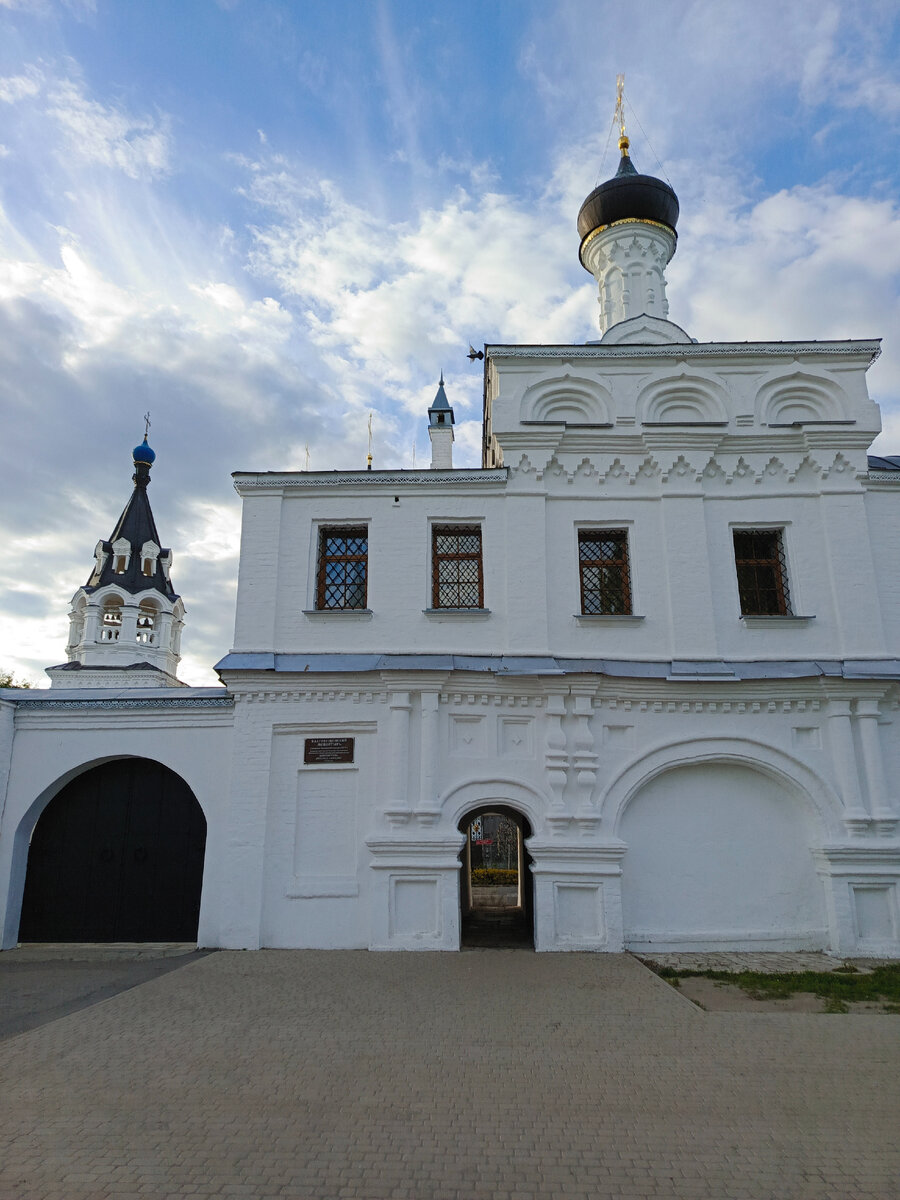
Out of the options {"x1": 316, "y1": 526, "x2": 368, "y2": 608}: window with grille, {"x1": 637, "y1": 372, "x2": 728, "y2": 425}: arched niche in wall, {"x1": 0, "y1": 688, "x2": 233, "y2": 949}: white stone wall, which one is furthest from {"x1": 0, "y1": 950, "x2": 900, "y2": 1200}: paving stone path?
{"x1": 637, "y1": 372, "x2": 728, "y2": 425}: arched niche in wall

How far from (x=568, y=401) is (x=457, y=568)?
2.99m

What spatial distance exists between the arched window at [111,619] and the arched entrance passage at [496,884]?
14.9m

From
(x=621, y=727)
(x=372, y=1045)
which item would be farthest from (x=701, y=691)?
(x=372, y=1045)

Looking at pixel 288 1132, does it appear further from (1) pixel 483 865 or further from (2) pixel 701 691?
(1) pixel 483 865

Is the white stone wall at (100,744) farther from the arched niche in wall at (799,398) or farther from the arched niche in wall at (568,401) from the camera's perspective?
the arched niche in wall at (799,398)

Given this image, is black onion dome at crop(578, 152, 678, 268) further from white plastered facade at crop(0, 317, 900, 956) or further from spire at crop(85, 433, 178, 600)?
spire at crop(85, 433, 178, 600)

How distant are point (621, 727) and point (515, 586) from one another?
2.28 meters

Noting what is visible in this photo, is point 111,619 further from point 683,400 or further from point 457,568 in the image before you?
point 683,400

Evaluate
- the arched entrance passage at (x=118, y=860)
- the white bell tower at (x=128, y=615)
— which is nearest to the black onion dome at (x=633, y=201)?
the arched entrance passage at (x=118, y=860)

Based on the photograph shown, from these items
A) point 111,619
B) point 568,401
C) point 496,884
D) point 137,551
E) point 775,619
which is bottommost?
point 496,884

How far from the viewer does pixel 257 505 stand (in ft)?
35.3

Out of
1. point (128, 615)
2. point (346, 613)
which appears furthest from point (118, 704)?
point (128, 615)

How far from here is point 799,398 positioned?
11.1m

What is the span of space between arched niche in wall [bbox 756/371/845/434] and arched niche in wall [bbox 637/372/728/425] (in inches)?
23.4
